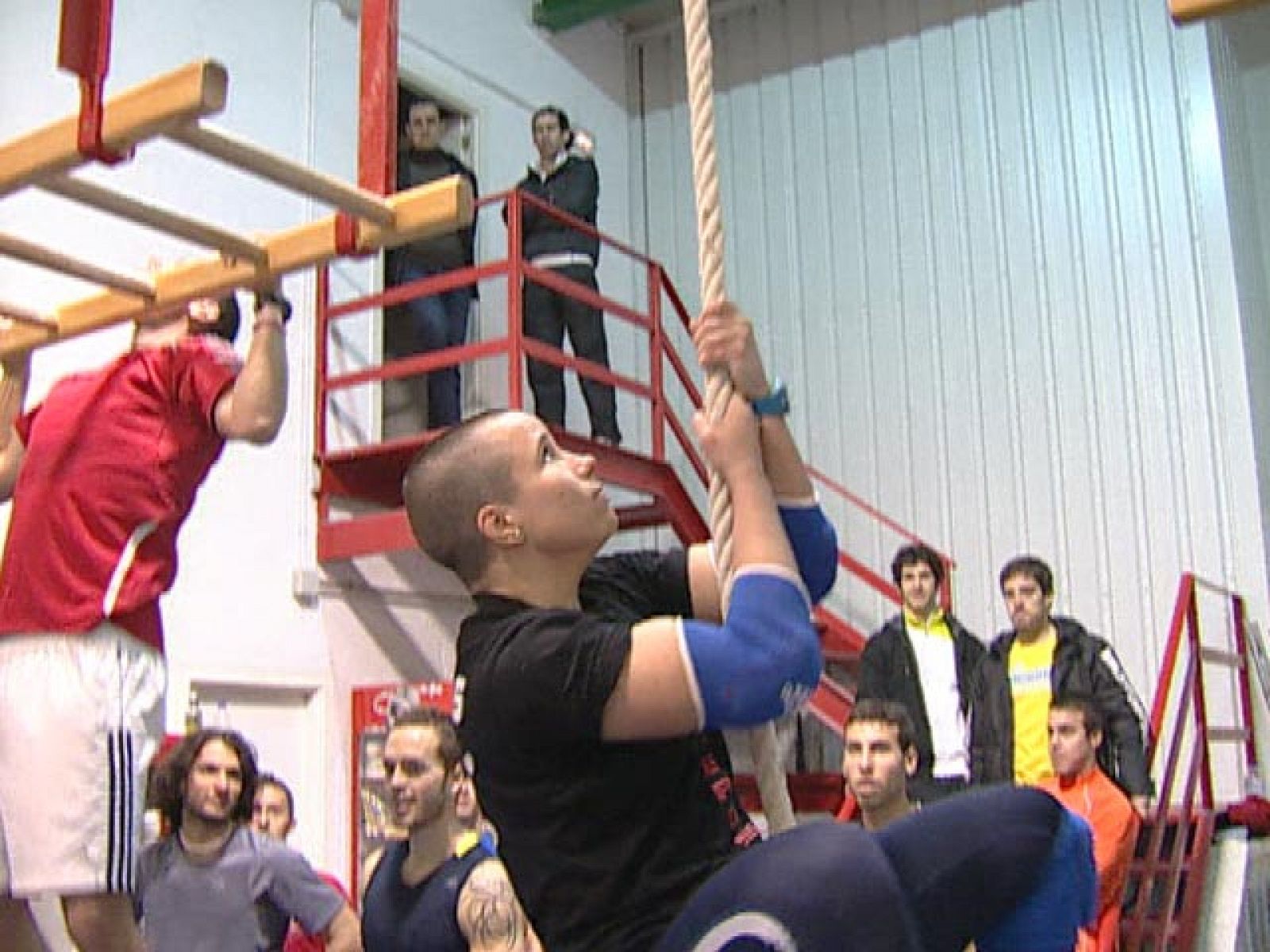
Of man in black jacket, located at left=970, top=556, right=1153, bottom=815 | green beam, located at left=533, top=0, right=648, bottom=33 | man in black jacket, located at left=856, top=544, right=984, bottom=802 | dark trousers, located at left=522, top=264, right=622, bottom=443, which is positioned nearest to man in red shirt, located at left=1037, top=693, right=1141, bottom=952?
man in black jacket, located at left=970, top=556, right=1153, bottom=815

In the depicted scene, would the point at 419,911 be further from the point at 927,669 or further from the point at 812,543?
the point at 927,669

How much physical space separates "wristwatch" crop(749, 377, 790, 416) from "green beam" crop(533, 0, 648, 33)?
7569 mm

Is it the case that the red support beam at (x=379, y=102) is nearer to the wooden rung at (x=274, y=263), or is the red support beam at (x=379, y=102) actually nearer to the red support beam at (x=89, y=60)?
the wooden rung at (x=274, y=263)

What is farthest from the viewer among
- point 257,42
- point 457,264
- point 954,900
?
point 457,264

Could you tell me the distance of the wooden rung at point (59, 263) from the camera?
242cm

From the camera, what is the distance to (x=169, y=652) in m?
6.05

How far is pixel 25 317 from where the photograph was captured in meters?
2.70

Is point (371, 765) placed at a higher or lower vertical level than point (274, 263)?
lower

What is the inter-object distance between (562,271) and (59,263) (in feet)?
16.9

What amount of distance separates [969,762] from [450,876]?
365cm

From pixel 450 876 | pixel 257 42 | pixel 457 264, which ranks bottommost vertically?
pixel 450 876

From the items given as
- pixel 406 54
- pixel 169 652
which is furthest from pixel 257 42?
pixel 169 652

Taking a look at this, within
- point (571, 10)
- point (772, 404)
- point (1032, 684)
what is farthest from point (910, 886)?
point (571, 10)

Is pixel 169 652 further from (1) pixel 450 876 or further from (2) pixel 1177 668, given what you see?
(2) pixel 1177 668
